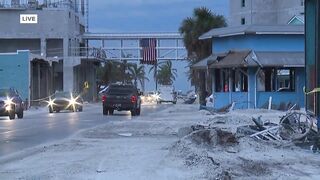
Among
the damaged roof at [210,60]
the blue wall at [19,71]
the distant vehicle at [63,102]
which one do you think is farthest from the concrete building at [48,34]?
the damaged roof at [210,60]

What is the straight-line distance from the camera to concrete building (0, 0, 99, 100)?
273 ft

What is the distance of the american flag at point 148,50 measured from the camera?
8888cm

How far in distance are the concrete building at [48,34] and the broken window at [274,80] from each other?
146 feet

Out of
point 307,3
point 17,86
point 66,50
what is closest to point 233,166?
point 307,3

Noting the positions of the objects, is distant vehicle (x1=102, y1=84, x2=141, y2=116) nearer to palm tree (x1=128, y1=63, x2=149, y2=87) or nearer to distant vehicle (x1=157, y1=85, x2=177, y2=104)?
distant vehicle (x1=157, y1=85, x2=177, y2=104)

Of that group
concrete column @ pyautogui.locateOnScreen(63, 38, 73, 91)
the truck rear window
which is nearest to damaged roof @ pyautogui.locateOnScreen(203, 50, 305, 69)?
the truck rear window

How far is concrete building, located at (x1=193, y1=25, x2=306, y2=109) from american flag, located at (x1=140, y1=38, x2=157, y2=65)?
4631 cm

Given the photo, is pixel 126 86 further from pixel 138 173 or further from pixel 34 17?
pixel 34 17

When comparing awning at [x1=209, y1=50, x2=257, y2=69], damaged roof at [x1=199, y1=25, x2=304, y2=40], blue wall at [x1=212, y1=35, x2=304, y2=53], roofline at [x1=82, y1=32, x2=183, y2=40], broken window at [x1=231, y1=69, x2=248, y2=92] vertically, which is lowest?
broken window at [x1=231, y1=69, x2=248, y2=92]

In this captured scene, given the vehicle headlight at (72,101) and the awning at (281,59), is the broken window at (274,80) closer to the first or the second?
the awning at (281,59)

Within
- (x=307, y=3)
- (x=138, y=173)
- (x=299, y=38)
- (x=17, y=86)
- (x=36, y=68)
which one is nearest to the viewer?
(x=138, y=173)

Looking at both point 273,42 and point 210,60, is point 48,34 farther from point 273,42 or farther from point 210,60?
point 273,42

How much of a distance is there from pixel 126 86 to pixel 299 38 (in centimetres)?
1152

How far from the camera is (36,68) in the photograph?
69000 millimetres
